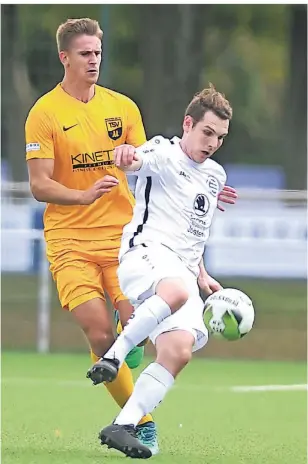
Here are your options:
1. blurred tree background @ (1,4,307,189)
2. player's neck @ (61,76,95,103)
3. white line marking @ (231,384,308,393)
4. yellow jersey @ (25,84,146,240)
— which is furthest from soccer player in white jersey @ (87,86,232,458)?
blurred tree background @ (1,4,307,189)

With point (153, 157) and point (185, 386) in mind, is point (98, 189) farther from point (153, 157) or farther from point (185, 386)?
point (185, 386)

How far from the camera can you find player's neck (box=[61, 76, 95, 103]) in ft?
28.5

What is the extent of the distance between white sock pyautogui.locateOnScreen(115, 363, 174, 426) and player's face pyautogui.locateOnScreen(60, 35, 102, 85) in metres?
2.04

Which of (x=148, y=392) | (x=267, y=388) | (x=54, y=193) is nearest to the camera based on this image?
(x=148, y=392)

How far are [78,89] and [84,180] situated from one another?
22.7 inches

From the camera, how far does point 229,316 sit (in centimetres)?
773

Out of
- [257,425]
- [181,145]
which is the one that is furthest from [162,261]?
[257,425]

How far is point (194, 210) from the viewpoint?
795 cm

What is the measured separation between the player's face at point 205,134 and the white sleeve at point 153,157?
16 cm

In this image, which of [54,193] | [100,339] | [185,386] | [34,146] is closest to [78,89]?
[34,146]

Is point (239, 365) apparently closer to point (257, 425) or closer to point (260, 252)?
point (260, 252)

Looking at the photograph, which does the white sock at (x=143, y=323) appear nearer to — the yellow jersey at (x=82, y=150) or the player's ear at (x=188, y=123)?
the player's ear at (x=188, y=123)

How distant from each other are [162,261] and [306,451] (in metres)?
1.71

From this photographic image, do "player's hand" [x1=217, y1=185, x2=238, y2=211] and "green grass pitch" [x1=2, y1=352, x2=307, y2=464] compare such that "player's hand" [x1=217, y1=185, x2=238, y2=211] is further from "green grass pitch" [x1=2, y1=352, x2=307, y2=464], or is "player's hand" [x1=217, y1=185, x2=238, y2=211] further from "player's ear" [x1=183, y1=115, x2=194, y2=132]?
"green grass pitch" [x1=2, y1=352, x2=307, y2=464]
